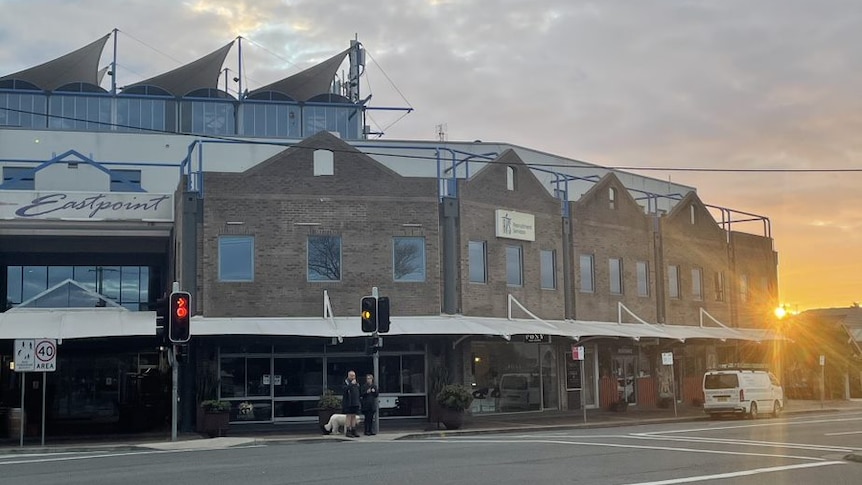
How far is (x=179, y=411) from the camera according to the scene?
89.1ft

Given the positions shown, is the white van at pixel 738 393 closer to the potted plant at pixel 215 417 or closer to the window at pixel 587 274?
the window at pixel 587 274

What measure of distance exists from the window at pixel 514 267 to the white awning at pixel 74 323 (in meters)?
11.4

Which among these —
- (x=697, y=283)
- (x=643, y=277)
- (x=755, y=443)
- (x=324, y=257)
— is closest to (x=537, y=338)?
(x=324, y=257)

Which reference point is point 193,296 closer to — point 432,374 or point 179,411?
point 179,411

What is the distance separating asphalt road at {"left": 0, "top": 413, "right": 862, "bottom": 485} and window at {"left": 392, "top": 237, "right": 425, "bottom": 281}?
7683mm

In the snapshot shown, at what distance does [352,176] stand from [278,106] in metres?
34.7

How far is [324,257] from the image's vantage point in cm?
2828

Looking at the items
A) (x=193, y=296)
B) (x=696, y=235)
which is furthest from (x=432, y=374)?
(x=696, y=235)

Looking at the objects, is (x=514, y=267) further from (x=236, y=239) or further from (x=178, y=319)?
(x=178, y=319)

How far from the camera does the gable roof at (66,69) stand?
5681 centimetres

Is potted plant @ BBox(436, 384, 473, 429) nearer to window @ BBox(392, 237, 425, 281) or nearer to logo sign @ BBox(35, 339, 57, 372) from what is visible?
window @ BBox(392, 237, 425, 281)

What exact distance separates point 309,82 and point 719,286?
31.0 meters

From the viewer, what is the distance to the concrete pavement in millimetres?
21812

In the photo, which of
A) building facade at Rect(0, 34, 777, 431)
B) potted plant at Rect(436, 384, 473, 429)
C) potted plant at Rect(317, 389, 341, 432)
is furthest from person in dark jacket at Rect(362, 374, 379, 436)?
potted plant at Rect(436, 384, 473, 429)
